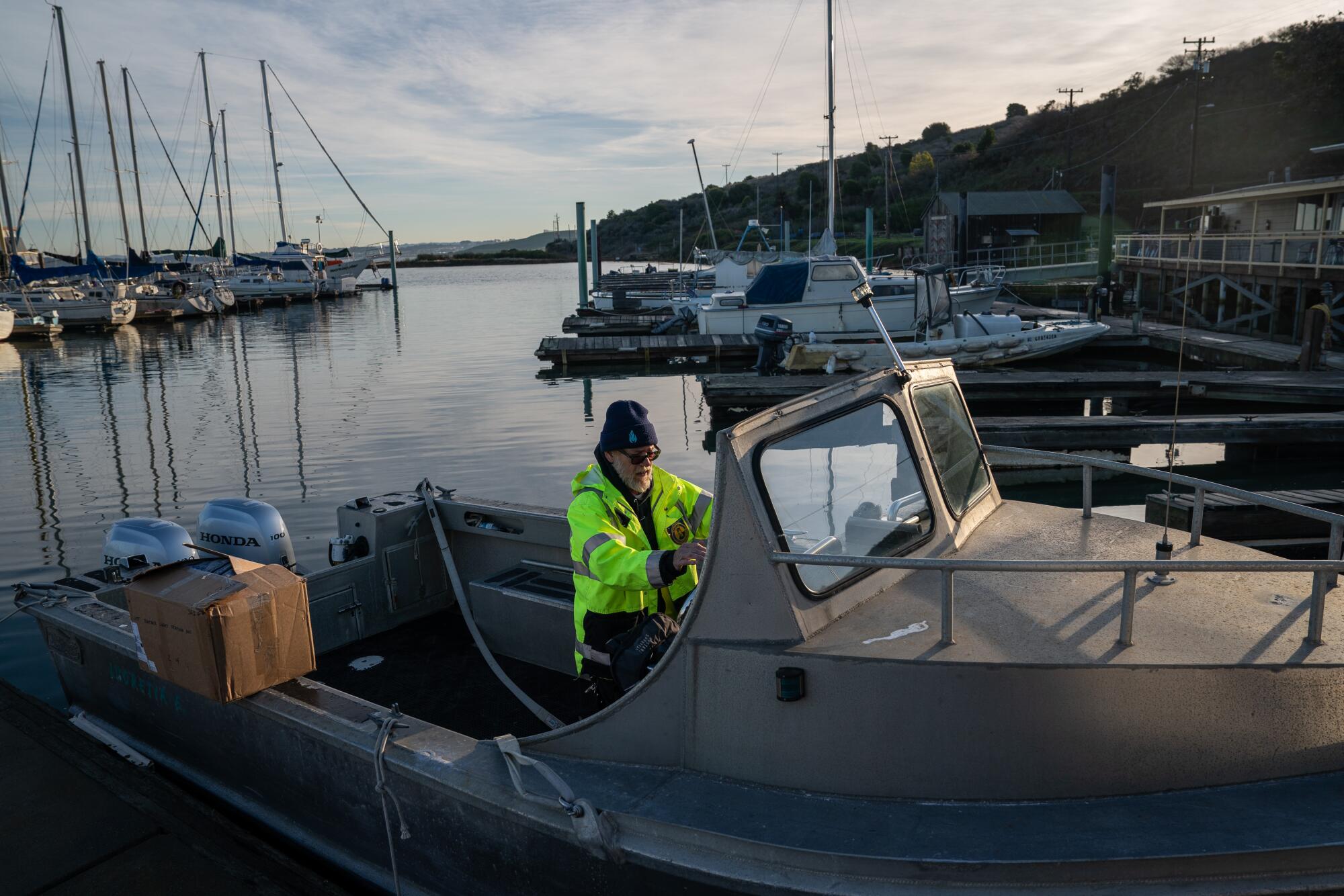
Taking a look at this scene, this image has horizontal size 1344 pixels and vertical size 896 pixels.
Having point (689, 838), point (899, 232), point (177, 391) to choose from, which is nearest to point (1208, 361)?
point (689, 838)

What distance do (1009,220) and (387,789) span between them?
205 ft

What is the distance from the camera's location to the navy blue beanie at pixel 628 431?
12.2 feet

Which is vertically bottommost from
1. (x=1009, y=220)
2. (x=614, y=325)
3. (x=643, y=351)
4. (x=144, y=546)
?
(x=643, y=351)

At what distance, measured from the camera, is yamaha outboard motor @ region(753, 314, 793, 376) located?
2050cm

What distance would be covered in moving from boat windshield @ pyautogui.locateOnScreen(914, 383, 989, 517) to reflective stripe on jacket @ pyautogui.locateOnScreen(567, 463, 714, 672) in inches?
39.2

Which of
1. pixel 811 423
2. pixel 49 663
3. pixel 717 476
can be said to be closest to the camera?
pixel 717 476

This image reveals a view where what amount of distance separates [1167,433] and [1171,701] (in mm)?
11664

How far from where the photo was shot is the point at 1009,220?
195 ft

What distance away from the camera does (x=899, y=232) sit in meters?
87.1

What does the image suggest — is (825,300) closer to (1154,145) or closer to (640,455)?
(640,455)

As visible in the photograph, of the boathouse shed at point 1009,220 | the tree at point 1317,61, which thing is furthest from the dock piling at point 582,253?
the tree at point 1317,61

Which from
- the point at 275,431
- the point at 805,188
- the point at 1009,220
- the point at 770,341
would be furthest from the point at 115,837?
the point at 805,188

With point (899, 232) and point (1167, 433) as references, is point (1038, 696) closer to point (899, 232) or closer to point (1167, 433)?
point (1167, 433)

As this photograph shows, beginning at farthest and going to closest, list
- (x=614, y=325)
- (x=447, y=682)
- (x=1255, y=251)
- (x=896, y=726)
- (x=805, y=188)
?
(x=805, y=188)
(x=614, y=325)
(x=1255, y=251)
(x=447, y=682)
(x=896, y=726)
